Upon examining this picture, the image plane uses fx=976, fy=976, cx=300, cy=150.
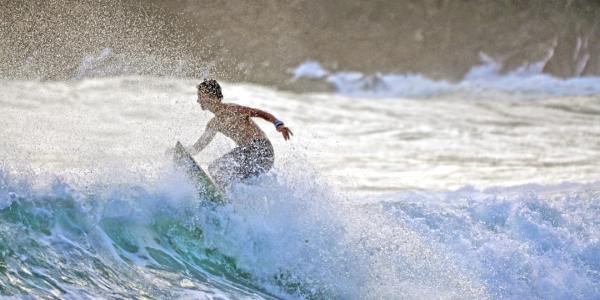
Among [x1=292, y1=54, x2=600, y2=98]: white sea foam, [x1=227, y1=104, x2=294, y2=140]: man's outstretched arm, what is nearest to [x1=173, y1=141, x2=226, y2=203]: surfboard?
[x1=227, y1=104, x2=294, y2=140]: man's outstretched arm

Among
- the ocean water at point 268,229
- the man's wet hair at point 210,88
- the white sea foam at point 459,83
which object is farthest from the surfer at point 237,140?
the white sea foam at point 459,83

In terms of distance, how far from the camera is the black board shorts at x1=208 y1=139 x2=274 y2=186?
8.38 meters

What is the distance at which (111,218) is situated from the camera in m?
8.30

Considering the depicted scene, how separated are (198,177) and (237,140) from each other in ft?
1.60

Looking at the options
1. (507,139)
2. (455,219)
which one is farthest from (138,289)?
(507,139)

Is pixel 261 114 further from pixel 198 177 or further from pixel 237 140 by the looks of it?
pixel 198 177

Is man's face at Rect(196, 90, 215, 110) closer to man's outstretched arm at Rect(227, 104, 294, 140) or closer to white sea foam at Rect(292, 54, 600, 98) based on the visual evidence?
man's outstretched arm at Rect(227, 104, 294, 140)

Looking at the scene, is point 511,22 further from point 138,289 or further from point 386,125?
point 138,289

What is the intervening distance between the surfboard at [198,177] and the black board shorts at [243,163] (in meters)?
0.08

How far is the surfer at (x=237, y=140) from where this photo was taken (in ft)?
27.5

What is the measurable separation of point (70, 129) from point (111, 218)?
5.48 meters

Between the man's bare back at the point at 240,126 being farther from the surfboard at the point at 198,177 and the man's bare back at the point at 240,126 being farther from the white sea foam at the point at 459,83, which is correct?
the white sea foam at the point at 459,83

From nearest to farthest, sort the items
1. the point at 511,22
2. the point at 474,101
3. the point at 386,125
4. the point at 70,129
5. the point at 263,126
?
the point at 70,129 → the point at 263,126 → the point at 386,125 → the point at 474,101 → the point at 511,22

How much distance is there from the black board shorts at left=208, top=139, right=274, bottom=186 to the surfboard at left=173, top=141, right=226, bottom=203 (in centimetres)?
8
